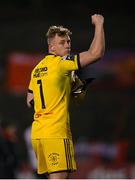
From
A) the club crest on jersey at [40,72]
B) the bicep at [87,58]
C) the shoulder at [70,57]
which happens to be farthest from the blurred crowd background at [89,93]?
the bicep at [87,58]

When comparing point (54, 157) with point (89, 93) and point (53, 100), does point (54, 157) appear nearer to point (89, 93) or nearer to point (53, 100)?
point (53, 100)

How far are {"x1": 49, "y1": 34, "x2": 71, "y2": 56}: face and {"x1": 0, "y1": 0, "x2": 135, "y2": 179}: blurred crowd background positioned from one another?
7769 mm

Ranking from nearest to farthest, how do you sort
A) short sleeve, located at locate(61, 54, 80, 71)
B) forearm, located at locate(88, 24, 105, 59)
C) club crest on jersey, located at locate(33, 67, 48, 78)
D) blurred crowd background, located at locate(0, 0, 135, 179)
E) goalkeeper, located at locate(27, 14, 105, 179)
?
forearm, located at locate(88, 24, 105, 59) < short sleeve, located at locate(61, 54, 80, 71) < goalkeeper, located at locate(27, 14, 105, 179) < club crest on jersey, located at locate(33, 67, 48, 78) < blurred crowd background, located at locate(0, 0, 135, 179)

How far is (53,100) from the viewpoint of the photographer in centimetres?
659

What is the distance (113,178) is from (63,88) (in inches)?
303

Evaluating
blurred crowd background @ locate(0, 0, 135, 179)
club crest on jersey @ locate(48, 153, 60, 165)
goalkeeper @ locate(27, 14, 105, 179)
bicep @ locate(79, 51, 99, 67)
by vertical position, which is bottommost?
blurred crowd background @ locate(0, 0, 135, 179)

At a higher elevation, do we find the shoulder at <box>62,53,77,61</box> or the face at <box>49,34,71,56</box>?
the face at <box>49,34,71,56</box>

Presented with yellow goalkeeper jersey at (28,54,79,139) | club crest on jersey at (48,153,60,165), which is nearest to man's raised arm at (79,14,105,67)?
yellow goalkeeper jersey at (28,54,79,139)

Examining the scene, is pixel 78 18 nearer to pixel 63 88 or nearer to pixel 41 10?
pixel 41 10

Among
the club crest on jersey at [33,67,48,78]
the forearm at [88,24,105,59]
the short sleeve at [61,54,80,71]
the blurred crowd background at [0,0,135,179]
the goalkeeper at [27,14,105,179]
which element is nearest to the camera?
the forearm at [88,24,105,59]

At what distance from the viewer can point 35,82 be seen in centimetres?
673

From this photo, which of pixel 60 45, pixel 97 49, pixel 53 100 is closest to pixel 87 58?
pixel 97 49

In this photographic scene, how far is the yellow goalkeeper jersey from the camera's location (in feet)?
21.5

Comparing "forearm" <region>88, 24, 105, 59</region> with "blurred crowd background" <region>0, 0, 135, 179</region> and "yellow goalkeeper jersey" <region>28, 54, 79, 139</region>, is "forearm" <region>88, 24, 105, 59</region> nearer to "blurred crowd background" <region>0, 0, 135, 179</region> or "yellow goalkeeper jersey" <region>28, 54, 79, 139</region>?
"yellow goalkeeper jersey" <region>28, 54, 79, 139</region>
